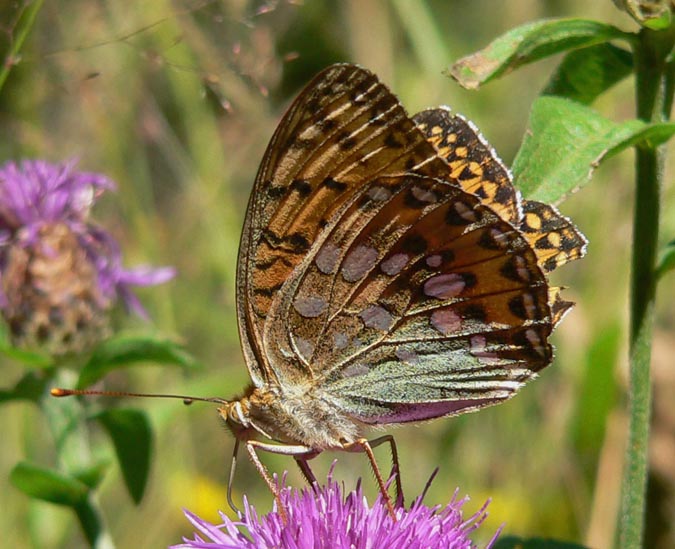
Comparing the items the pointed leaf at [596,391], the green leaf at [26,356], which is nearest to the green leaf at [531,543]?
the pointed leaf at [596,391]

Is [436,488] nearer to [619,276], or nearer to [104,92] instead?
[619,276]

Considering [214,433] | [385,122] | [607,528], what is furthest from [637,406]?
[214,433]

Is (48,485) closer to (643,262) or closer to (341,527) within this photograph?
(341,527)

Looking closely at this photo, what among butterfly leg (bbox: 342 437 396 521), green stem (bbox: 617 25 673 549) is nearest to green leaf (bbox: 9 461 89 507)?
butterfly leg (bbox: 342 437 396 521)

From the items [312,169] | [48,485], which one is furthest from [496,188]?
[48,485]

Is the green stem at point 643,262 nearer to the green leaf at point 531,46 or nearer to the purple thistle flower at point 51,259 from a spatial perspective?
the green leaf at point 531,46

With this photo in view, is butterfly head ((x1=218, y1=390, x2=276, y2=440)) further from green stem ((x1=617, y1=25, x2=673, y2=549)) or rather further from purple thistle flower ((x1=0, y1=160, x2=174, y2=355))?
purple thistle flower ((x1=0, y1=160, x2=174, y2=355))
